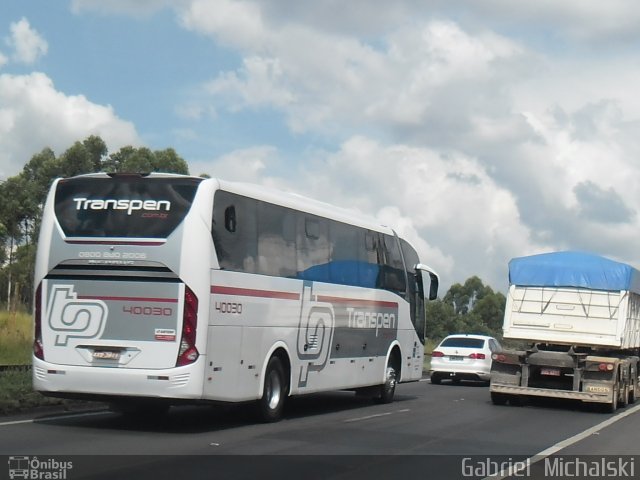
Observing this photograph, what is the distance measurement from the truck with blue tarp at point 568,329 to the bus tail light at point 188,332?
9544 millimetres

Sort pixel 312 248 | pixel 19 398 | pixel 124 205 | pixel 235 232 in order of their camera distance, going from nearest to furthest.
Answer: pixel 124 205 → pixel 235 232 → pixel 19 398 → pixel 312 248

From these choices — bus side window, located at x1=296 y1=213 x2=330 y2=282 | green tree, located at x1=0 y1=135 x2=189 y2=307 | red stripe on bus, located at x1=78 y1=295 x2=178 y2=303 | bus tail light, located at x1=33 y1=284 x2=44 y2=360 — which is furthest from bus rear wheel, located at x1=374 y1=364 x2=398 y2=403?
green tree, located at x1=0 y1=135 x2=189 y2=307

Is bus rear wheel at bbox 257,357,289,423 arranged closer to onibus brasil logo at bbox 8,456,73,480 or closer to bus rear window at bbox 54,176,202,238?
bus rear window at bbox 54,176,202,238

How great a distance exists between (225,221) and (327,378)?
4.96 m

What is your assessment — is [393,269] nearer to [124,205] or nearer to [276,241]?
[276,241]

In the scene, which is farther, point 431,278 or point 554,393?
point 431,278

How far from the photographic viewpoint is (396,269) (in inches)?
861

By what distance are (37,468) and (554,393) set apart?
1322 centimetres

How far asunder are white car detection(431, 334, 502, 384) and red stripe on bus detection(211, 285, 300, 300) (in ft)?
43.3

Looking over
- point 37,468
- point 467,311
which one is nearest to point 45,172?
point 37,468

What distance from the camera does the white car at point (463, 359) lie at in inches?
1131

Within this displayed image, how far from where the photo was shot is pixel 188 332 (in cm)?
1341

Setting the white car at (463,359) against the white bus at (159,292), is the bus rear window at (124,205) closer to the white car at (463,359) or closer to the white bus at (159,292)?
the white bus at (159,292)

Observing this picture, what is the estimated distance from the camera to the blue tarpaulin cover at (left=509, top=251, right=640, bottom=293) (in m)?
21.3
